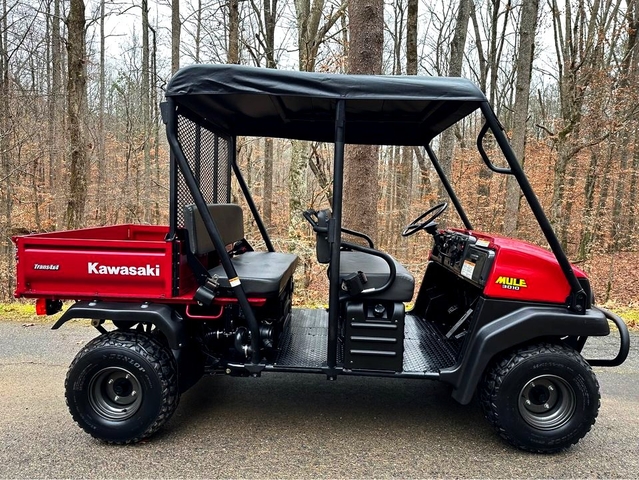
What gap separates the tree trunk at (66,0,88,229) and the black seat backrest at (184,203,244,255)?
5.03 m

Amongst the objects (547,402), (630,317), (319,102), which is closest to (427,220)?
(319,102)

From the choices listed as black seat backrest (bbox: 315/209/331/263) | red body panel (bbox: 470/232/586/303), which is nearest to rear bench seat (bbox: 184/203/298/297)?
black seat backrest (bbox: 315/209/331/263)

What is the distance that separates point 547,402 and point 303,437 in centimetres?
145

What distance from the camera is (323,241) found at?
8.79ft

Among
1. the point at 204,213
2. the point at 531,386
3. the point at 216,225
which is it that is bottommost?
the point at 531,386

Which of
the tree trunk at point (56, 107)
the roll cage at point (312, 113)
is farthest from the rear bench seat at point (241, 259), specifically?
the tree trunk at point (56, 107)

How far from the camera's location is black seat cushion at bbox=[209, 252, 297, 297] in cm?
276

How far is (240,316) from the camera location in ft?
9.55

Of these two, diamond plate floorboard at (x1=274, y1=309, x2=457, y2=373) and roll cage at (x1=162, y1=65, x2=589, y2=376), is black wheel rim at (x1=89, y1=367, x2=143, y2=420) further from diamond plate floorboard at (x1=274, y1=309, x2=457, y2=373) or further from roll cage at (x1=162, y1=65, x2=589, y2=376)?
diamond plate floorboard at (x1=274, y1=309, x2=457, y2=373)

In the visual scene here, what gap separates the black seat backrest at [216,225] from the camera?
2.77 metres

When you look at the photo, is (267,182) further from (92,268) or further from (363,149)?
(92,268)

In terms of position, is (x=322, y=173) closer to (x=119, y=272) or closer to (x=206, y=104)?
(x=206, y=104)

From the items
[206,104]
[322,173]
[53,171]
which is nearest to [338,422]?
[206,104]

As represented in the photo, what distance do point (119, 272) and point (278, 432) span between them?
1.36m
